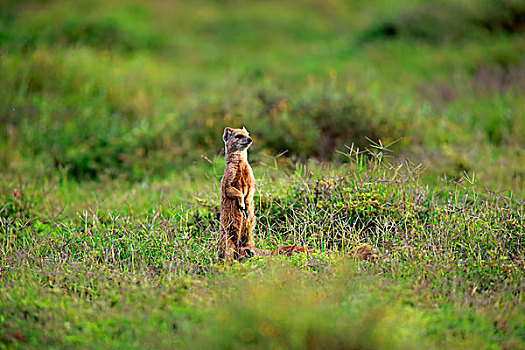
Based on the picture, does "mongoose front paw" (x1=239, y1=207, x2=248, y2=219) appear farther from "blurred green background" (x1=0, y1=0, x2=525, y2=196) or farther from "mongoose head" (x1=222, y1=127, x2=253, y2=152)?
"blurred green background" (x1=0, y1=0, x2=525, y2=196)

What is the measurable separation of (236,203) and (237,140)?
491 mm

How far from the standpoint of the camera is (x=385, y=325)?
10.1 ft

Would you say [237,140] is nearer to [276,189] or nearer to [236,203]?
[236,203]

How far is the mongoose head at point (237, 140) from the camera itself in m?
4.30

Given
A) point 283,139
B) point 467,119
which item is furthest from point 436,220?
point 467,119

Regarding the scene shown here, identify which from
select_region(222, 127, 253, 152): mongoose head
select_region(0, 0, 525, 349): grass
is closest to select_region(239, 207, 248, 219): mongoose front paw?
select_region(0, 0, 525, 349): grass

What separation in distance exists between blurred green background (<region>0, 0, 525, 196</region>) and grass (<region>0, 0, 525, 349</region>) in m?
0.05

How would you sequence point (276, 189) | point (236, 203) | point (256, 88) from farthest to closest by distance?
point (256, 88) → point (276, 189) → point (236, 203)

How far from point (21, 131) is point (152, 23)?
9.94 meters

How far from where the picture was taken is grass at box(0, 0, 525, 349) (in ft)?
11.1

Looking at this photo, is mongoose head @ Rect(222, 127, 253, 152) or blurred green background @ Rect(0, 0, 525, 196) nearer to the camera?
mongoose head @ Rect(222, 127, 253, 152)

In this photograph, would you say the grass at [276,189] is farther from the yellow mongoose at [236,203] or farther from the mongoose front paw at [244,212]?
the mongoose front paw at [244,212]

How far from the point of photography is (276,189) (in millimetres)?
5438

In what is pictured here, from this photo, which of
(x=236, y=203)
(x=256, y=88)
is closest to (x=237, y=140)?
(x=236, y=203)
